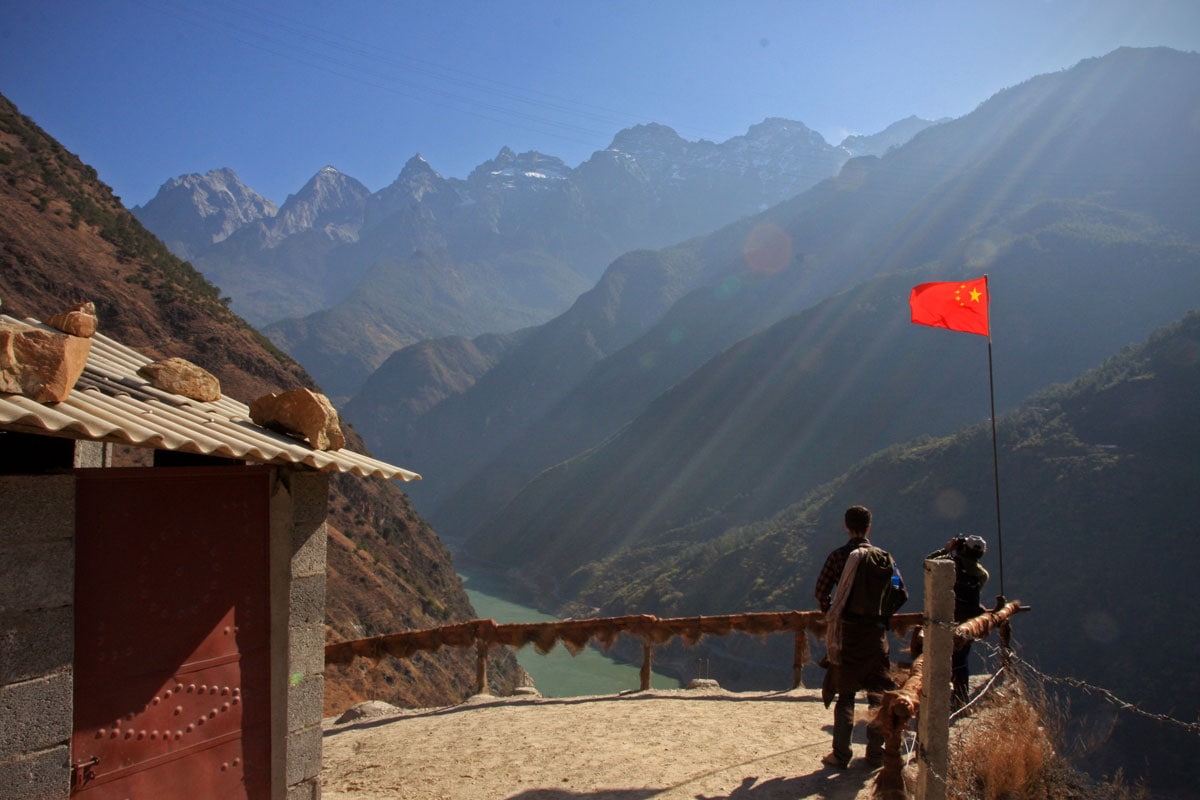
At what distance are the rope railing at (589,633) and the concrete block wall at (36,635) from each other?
555cm

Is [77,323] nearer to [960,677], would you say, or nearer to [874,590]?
[874,590]

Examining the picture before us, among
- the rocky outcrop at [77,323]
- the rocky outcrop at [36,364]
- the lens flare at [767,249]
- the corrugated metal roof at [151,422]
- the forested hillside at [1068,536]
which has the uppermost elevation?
the lens flare at [767,249]

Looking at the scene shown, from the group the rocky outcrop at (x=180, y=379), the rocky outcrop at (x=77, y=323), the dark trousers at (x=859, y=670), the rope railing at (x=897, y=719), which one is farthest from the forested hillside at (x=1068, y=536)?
the rocky outcrop at (x=77, y=323)

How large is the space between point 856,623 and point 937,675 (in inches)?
54.2

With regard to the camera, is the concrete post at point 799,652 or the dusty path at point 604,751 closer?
the dusty path at point 604,751

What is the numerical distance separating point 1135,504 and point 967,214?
68.2 m

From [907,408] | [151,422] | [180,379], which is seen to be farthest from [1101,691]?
[907,408]

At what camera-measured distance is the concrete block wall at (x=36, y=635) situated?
3.61 m

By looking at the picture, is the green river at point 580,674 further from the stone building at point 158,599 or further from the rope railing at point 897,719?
the rope railing at point 897,719

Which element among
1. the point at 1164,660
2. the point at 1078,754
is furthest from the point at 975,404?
the point at 1078,754

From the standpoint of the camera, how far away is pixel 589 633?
952 cm

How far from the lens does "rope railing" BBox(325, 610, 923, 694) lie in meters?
8.89

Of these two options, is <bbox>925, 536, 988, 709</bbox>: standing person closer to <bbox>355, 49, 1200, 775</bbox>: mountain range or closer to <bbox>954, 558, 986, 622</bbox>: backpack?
<bbox>954, 558, 986, 622</bbox>: backpack

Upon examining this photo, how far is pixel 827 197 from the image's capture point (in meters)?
134
